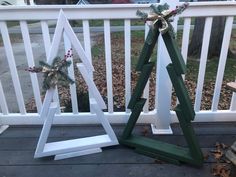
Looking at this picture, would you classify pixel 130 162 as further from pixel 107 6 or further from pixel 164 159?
pixel 107 6

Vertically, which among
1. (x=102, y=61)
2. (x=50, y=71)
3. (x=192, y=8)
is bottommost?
(x=102, y=61)

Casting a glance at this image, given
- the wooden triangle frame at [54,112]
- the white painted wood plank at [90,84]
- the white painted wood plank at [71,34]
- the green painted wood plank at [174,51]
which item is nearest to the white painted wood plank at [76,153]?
the wooden triangle frame at [54,112]

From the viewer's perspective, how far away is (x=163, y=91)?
7.14 ft

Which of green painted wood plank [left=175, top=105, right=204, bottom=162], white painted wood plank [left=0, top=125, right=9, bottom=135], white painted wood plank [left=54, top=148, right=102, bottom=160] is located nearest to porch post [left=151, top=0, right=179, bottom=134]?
green painted wood plank [left=175, top=105, right=204, bottom=162]

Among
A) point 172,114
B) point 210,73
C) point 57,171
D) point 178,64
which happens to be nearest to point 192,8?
point 178,64

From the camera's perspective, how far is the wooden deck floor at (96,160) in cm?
→ 186

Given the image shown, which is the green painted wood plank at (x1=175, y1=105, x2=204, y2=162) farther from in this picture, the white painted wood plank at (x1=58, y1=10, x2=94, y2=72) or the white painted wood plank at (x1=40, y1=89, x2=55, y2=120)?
the white painted wood plank at (x1=40, y1=89, x2=55, y2=120)

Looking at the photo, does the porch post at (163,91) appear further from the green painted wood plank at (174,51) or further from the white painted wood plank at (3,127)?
the white painted wood plank at (3,127)

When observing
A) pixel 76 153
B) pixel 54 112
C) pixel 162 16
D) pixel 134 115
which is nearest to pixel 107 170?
pixel 76 153

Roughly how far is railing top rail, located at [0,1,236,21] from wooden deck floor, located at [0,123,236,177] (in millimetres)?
981

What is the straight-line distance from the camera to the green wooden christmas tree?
1.72 metres

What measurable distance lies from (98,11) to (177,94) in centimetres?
86

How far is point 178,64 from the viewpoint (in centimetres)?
175

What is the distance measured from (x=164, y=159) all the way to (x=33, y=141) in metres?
1.09
